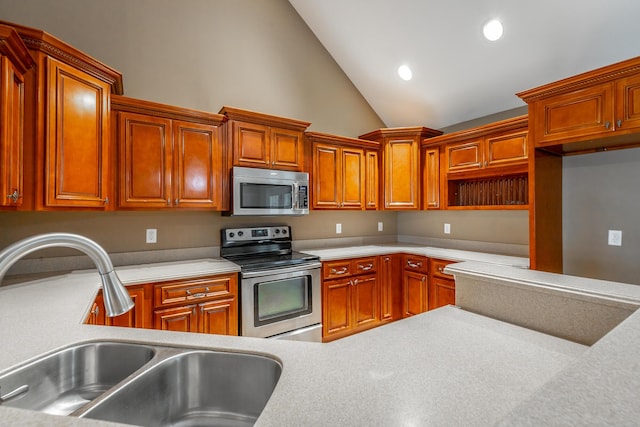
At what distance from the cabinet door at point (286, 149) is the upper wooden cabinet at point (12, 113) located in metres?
1.73

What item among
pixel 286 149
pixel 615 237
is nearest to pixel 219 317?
pixel 286 149

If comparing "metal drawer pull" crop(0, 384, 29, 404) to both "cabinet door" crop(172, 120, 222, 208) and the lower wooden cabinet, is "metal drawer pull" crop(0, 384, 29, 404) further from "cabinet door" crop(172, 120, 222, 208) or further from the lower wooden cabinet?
"cabinet door" crop(172, 120, 222, 208)

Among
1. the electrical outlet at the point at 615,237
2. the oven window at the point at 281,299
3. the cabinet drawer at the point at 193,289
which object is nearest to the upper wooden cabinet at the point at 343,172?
the oven window at the point at 281,299

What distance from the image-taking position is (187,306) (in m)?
2.23

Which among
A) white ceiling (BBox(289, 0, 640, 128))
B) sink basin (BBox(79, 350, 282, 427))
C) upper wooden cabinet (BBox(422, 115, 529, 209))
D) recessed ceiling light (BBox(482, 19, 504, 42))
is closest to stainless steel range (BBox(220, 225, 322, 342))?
sink basin (BBox(79, 350, 282, 427))

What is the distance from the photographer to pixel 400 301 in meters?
3.44

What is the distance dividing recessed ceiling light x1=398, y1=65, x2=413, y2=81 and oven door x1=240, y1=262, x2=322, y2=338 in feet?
7.83

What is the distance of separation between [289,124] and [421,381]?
2639 mm

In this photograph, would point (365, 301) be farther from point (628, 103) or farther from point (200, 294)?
point (628, 103)

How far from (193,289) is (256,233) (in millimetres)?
973

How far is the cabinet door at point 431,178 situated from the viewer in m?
3.45

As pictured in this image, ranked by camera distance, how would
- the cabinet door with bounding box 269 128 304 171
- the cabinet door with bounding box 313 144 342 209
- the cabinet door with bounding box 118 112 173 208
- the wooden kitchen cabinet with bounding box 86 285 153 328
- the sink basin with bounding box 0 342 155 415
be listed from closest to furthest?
1. the sink basin with bounding box 0 342 155 415
2. the wooden kitchen cabinet with bounding box 86 285 153 328
3. the cabinet door with bounding box 118 112 173 208
4. the cabinet door with bounding box 269 128 304 171
5. the cabinet door with bounding box 313 144 342 209

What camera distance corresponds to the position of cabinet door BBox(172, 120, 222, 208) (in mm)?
2486

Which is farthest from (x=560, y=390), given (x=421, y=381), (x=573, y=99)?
(x=573, y=99)
